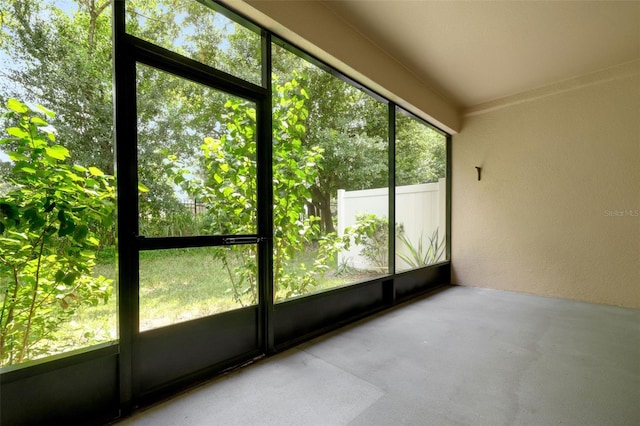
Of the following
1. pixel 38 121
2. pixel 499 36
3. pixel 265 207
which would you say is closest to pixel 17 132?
pixel 38 121

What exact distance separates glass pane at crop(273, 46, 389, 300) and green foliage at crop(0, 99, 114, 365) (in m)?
1.31

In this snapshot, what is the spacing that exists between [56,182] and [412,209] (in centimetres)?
461

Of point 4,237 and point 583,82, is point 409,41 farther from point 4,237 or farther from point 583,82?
point 4,237

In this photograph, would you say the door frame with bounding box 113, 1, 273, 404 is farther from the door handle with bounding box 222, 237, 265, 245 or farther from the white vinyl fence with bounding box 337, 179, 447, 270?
the white vinyl fence with bounding box 337, 179, 447, 270

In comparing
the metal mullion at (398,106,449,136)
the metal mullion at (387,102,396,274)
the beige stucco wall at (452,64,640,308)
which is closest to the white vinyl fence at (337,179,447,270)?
the beige stucco wall at (452,64,640,308)

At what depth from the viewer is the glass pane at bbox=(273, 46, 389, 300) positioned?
2.62 m


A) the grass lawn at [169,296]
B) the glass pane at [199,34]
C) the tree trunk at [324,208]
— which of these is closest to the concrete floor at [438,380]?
the grass lawn at [169,296]

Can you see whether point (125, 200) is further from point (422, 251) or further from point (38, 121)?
point (422, 251)

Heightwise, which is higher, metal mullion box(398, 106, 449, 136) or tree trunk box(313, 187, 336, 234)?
metal mullion box(398, 106, 449, 136)

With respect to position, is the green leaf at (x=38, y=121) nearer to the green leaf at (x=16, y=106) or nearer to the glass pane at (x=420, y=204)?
the green leaf at (x=16, y=106)

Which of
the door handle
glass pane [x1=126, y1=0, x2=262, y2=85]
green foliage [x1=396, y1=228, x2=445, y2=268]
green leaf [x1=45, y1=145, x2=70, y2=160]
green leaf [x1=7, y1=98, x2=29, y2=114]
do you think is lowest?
green foliage [x1=396, y1=228, x2=445, y2=268]

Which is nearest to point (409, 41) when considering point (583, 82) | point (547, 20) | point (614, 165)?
point (547, 20)

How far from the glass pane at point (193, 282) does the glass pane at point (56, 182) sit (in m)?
0.19

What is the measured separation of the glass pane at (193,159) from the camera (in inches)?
69.3
